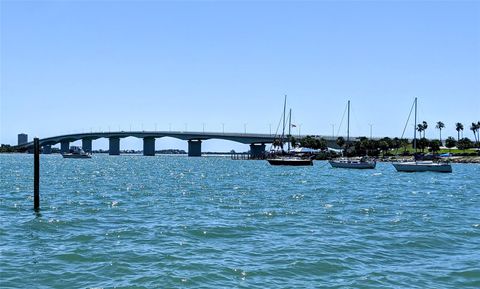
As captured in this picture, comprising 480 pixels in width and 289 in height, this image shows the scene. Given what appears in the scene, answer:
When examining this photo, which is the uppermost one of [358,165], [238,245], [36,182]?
[36,182]

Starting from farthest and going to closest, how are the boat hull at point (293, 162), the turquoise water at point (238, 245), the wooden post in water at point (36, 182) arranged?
the boat hull at point (293, 162) → the wooden post in water at point (36, 182) → the turquoise water at point (238, 245)

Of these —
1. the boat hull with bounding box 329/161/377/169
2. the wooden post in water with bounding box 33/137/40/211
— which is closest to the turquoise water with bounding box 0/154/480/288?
the wooden post in water with bounding box 33/137/40/211

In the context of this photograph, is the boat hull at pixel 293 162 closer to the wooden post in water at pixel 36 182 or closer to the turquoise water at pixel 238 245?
the turquoise water at pixel 238 245

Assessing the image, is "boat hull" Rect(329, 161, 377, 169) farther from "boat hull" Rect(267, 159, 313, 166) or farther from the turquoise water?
the turquoise water

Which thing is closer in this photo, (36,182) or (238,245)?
(238,245)

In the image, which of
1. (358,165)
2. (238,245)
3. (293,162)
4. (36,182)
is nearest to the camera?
(238,245)

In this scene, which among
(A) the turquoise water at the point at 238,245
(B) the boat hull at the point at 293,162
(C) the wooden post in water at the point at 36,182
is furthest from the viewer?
(B) the boat hull at the point at 293,162

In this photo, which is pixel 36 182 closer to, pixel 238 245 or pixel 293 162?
pixel 238 245

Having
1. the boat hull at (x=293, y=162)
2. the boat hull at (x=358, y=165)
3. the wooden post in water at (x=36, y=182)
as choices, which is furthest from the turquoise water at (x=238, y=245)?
the boat hull at (x=293, y=162)

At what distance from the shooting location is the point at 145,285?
14.9m

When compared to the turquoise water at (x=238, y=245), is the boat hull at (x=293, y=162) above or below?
above

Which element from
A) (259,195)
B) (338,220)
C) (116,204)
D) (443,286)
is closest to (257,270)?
(443,286)

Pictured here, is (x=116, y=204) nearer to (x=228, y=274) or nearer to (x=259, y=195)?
(x=259, y=195)

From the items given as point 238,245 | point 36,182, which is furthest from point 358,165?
point 238,245
